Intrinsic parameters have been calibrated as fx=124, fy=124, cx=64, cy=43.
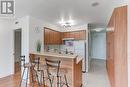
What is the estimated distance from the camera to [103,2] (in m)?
3.87

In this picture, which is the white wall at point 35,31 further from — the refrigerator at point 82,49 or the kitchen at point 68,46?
the refrigerator at point 82,49

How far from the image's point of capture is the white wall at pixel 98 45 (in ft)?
37.3

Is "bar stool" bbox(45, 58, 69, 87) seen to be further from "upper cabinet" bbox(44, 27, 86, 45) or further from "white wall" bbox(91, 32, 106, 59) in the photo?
"white wall" bbox(91, 32, 106, 59)

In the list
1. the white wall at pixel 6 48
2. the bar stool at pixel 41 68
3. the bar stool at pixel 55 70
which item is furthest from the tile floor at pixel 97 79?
the white wall at pixel 6 48

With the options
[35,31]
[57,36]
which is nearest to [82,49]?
[57,36]

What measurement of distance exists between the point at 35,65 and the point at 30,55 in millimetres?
612

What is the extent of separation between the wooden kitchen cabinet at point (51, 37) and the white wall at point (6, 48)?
60.6 inches

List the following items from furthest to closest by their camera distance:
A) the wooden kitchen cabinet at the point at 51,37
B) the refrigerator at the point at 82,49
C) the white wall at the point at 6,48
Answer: the refrigerator at the point at 82,49
the wooden kitchen cabinet at the point at 51,37
the white wall at the point at 6,48

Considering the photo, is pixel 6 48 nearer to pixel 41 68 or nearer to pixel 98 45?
pixel 41 68

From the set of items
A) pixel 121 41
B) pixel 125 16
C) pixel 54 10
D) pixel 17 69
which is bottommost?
pixel 17 69

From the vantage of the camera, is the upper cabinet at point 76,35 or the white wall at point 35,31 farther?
the upper cabinet at point 76,35

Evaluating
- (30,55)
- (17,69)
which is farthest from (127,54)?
(17,69)

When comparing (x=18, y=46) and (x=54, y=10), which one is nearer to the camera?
(x=54, y=10)

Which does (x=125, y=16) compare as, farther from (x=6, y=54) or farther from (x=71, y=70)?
(x=6, y=54)
